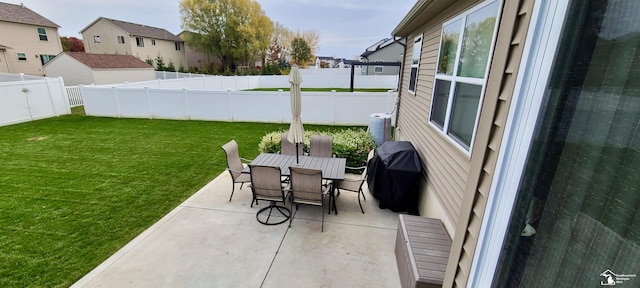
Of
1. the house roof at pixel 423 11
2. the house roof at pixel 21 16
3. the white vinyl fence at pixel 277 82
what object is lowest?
the white vinyl fence at pixel 277 82

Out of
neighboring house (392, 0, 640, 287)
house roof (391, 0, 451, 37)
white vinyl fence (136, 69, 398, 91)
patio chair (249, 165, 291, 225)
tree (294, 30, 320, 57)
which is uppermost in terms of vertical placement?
tree (294, 30, 320, 57)

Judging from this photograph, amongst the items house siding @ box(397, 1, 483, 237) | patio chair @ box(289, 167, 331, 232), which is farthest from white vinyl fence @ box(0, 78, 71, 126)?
house siding @ box(397, 1, 483, 237)

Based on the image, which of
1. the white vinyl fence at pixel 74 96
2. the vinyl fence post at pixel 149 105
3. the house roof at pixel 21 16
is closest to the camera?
the vinyl fence post at pixel 149 105

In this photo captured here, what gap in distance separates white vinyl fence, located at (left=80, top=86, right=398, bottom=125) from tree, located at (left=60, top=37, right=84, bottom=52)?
37.4 m

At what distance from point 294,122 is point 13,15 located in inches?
1224

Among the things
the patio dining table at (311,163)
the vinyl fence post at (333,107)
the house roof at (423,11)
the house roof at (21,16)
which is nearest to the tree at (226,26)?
the house roof at (21,16)

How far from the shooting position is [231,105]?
1116cm

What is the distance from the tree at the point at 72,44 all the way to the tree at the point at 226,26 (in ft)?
61.2

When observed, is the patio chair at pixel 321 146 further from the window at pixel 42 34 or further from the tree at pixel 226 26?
the window at pixel 42 34

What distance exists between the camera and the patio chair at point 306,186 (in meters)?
3.84

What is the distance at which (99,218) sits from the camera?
4.20 meters

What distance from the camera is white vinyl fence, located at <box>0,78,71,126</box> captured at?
990cm

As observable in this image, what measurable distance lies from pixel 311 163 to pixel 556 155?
3964 millimetres

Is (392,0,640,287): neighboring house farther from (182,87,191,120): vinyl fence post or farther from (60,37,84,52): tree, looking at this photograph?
(60,37,84,52): tree
